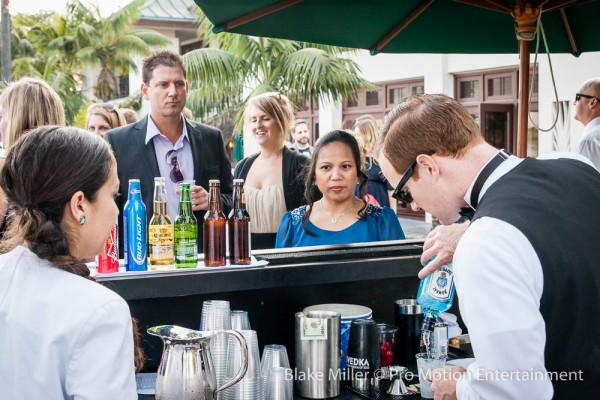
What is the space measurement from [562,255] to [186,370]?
3.35 ft

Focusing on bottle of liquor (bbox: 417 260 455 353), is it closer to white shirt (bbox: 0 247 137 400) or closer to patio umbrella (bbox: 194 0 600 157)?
white shirt (bbox: 0 247 137 400)

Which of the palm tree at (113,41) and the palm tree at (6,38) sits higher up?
the palm tree at (113,41)

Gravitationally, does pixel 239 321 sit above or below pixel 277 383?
above

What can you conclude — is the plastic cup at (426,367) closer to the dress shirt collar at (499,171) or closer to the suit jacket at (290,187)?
the dress shirt collar at (499,171)

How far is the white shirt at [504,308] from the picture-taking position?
1520 mm

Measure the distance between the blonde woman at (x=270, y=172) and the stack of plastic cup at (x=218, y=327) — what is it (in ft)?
6.93

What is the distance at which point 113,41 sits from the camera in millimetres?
26297

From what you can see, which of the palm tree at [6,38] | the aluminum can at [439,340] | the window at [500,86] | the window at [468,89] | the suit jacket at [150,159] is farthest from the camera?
the window at [468,89]

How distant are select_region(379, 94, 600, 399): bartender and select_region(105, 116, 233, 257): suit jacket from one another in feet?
6.45

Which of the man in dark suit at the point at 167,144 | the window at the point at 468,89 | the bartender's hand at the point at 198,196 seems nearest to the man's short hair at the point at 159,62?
the man in dark suit at the point at 167,144

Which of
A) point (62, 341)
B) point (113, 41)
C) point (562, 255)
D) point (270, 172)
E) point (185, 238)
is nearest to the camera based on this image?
point (62, 341)

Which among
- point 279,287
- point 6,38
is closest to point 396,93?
point 6,38

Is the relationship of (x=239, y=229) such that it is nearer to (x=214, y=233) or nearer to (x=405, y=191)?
(x=214, y=233)

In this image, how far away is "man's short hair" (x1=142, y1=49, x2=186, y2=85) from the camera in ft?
13.3
